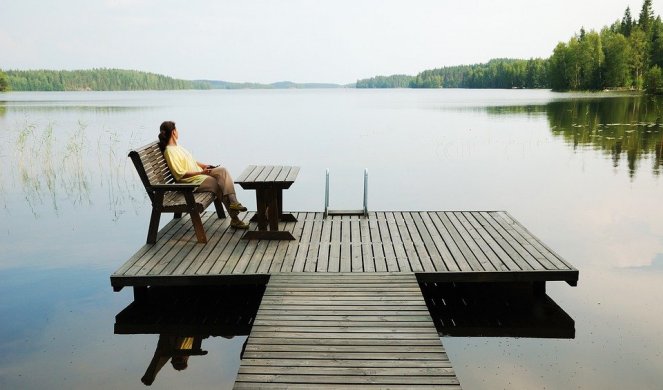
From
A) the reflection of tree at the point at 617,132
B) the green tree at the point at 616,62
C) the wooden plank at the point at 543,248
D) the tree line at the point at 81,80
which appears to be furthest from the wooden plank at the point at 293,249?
the tree line at the point at 81,80

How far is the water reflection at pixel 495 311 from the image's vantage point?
18.7 feet

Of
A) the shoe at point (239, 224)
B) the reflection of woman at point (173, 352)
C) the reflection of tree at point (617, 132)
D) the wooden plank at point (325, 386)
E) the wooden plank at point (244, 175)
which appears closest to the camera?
the wooden plank at point (325, 386)

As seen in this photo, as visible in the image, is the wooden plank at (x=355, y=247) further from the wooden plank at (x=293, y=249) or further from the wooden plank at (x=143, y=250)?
the wooden plank at (x=143, y=250)

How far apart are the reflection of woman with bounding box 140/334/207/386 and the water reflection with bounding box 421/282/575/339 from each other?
2305 millimetres

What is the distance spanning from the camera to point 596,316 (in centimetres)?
623

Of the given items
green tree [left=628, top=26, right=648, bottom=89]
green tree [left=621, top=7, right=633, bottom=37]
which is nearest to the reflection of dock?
green tree [left=628, top=26, right=648, bottom=89]

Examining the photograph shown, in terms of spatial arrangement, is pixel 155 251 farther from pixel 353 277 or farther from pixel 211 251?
pixel 353 277

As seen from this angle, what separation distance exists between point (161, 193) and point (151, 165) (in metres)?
0.36

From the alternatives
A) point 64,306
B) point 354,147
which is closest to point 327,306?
point 64,306

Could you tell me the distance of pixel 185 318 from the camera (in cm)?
597

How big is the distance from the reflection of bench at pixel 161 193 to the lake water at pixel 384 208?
1155 millimetres

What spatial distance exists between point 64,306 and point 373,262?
3.52m

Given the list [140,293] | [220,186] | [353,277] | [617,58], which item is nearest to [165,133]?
[220,186]

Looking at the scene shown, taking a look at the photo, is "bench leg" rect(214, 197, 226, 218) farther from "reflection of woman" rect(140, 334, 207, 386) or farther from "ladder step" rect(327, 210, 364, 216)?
"reflection of woman" rect(140, 334, 207, 386)
